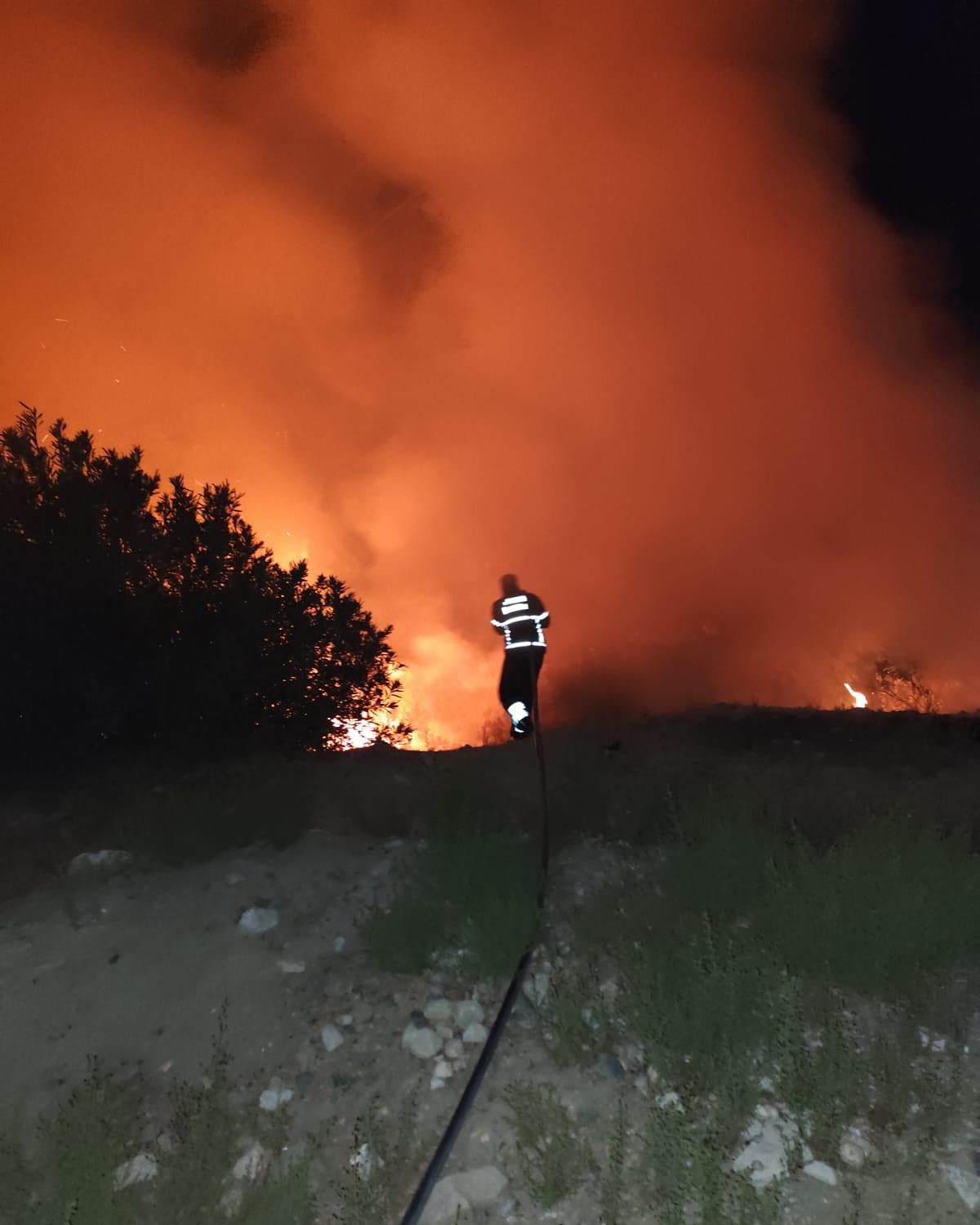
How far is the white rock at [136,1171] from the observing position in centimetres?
267

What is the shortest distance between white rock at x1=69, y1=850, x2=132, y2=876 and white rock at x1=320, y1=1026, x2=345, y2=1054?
2428mm

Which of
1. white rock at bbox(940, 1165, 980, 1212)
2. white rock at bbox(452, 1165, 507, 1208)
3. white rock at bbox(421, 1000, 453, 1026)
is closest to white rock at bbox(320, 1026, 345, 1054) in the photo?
white rock at bbox(421, 1000, 453, 1026)

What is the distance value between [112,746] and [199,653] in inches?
47.9

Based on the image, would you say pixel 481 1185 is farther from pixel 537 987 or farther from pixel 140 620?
pixel 140 620

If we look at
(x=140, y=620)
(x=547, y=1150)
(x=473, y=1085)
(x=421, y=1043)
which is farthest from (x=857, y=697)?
(x=547, y=1150)

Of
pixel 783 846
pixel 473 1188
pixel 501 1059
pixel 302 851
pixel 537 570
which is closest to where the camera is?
pixel 473 1188

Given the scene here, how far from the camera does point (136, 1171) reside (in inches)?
107

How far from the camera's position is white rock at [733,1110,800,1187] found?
239 centimetres

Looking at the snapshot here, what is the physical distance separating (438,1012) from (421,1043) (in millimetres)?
173

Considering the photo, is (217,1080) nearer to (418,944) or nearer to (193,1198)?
(193,1198)

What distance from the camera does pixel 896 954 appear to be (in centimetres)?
312

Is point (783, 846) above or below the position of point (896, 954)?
above

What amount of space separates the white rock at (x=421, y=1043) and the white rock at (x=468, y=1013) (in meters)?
0.11

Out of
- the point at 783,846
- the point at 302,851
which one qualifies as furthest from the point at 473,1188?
the point at 302,851
